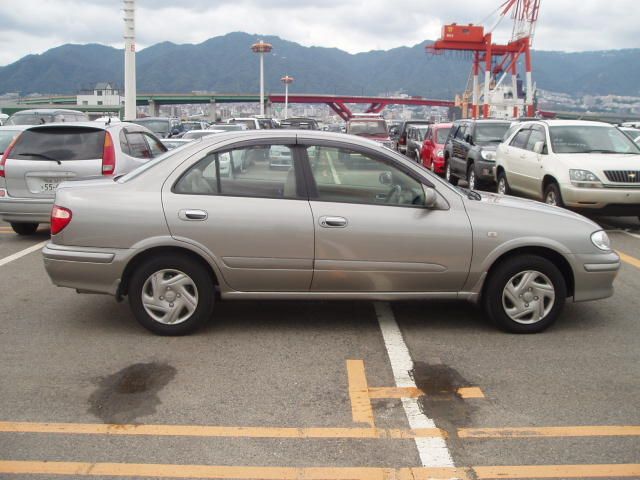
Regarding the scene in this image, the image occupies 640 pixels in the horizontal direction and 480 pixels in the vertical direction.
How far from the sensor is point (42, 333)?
5.68 m

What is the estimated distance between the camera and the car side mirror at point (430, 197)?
212 inches

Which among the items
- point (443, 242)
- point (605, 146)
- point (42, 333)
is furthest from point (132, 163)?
point (605, 146)

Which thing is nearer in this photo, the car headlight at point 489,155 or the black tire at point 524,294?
the black tire at point 524,294

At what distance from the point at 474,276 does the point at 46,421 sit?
3.30 meters

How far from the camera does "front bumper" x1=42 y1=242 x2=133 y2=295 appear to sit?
5.40m

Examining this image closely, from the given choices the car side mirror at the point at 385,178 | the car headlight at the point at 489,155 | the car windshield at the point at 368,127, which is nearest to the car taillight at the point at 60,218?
the car side mirror at the point at 385,178

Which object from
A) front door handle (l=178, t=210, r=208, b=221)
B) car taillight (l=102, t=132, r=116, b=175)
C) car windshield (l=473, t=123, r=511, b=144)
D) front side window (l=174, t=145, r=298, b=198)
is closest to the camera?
front door handle (l=178, t=210, r=208, b=221)

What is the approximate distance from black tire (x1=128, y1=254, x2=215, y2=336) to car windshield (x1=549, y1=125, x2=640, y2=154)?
821 cm

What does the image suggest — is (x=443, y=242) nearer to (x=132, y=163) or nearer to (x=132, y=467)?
(x=132, y=467)

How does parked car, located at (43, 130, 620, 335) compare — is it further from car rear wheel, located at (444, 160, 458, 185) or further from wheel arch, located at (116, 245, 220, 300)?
car rear wheel, located at (444, 160, 458, 185)

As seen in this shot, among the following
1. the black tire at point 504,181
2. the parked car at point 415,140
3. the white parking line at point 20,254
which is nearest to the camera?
the white parking line at point 20,254

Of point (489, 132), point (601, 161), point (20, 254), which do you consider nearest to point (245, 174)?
point (20, 254)

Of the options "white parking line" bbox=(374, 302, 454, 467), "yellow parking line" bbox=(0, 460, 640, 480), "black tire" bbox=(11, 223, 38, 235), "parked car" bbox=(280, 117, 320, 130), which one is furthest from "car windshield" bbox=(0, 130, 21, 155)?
"parked car" bbox=(280, 117, 320, 130)

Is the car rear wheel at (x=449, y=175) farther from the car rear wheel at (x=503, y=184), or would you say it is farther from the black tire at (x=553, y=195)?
the black tire at (x=553, y=195)
